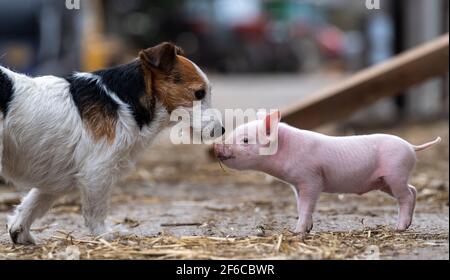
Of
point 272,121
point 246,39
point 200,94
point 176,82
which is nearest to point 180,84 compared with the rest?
point 176,82

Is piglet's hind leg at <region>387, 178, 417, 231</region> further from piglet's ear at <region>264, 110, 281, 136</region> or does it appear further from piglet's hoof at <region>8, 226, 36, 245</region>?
piglet's hoof at <region>8, 226, 36, 245</region>

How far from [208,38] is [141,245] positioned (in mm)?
29163

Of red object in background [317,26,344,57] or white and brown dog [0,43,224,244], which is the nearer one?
white and brown dog [0,43,224,244]

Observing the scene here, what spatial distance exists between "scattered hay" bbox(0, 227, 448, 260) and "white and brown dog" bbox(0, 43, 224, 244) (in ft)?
1.28

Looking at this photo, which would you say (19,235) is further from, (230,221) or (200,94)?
(230,221)

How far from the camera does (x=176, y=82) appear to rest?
5.61m

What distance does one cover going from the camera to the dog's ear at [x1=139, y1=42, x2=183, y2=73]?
554 cm

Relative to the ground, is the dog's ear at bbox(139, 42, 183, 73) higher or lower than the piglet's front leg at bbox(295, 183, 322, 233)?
higher

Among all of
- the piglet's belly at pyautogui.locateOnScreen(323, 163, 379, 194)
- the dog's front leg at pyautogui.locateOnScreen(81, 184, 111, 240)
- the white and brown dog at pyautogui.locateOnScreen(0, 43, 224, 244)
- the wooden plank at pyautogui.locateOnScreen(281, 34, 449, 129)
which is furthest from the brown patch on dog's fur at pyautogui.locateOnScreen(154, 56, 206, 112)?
the wooden plank at pyautogui.locateOnScreen(281, 34, 449, 129)

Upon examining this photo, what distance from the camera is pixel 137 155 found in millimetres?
5734

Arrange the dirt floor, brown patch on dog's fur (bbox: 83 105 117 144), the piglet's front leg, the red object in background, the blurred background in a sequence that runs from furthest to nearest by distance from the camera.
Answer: the red object in background → the blurred background → brown patch on dog's fur (bbox: 83 105 117 144) → the piglet's front leg → the dirt floor

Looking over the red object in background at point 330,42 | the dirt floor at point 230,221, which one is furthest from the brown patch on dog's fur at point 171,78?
the red object in background at point 330,42

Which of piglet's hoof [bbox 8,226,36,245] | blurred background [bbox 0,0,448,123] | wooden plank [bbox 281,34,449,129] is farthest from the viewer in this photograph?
blurred background [bbox 0,0,448,123]

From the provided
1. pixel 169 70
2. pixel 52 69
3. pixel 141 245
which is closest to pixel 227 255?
pixel 141 245
